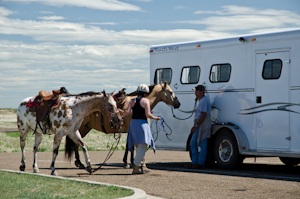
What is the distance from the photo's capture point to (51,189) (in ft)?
27.9

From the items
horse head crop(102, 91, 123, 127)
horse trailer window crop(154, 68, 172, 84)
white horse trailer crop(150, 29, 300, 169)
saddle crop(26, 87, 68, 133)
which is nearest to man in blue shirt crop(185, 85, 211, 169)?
white horse trailer crop(150, 29, 300, 169)

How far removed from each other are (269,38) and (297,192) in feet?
14.6

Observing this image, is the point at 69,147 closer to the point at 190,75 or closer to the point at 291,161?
the point at 190,75

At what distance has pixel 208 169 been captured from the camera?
12430 mm

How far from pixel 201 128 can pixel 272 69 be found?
2568 millimetres

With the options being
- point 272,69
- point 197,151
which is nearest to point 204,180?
point 197,151

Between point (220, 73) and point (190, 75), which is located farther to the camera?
point (190, 75)

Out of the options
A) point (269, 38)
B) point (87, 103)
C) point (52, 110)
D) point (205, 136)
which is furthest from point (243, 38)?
point (52, 110)

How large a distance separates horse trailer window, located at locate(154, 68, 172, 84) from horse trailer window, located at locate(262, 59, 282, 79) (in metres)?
3.39

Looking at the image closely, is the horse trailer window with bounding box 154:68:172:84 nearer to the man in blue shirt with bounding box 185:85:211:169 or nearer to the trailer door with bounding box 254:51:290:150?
the man in blue shirt with bounding box 185:85:211:169

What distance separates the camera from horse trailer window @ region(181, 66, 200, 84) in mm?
13234

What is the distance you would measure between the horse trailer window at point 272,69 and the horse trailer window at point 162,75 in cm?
339

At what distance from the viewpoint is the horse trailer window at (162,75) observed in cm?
1397

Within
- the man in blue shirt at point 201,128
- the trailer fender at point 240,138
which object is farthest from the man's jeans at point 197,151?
the trailer fender at point 240,138
